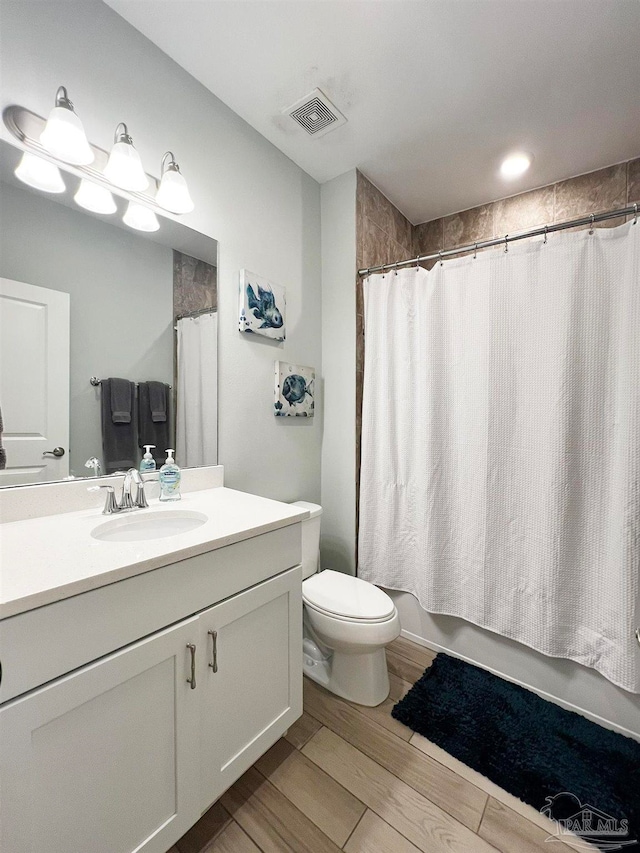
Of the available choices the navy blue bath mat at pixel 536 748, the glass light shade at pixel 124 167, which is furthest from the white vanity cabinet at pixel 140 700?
the glass light shade at pixel 124 167

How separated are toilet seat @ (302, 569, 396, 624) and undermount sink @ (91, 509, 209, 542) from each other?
0.62m

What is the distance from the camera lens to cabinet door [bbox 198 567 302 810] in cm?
94

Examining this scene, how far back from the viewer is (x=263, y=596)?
1075 mm

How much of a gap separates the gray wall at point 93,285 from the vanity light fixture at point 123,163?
15 centimetres

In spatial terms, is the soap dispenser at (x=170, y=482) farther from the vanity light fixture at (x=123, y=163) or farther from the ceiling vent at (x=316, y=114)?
the ceiling vent at (x=316, y=114)

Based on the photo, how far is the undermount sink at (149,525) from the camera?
42.7 inches

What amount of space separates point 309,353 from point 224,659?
4.93 ft

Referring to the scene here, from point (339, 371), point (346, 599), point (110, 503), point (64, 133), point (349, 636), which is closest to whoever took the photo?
point (64, 133)

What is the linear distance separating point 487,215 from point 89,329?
Result: 2.40 m

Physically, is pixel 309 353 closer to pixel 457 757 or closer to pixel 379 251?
pixel 379 251

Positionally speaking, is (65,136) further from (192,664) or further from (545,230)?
(545,230)

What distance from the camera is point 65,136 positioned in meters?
1.04

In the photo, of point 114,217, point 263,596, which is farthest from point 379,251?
point 263,596

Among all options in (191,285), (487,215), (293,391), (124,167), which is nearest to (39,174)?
(124,167)
